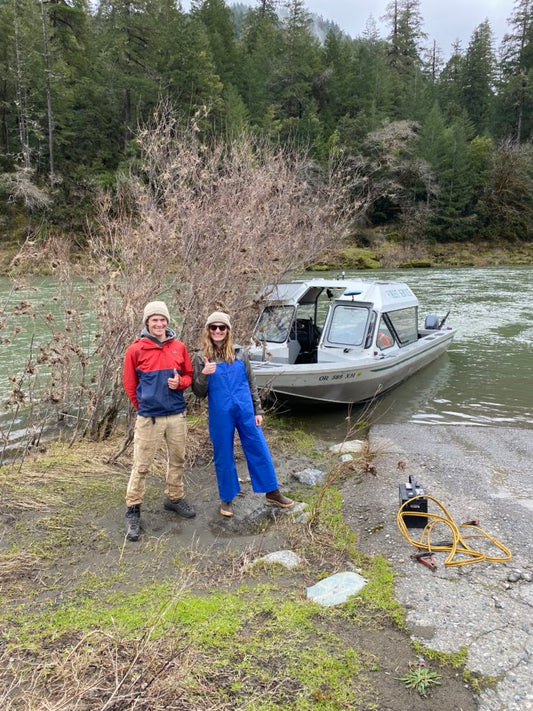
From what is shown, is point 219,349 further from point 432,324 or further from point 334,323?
point 432,324

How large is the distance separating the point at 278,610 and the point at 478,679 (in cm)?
125

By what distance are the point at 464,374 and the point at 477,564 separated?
889 centimetres

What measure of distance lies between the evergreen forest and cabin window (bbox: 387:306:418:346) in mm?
22018

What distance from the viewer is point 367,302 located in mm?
9406

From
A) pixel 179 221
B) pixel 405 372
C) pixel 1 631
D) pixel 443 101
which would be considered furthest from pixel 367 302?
pixel 443 101

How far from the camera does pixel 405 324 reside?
11.1m

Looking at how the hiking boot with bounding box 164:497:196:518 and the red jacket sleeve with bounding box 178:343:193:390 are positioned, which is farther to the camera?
the hiking boot with bounding box 164:497:196:518

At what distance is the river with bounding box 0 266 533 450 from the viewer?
9.21 meters

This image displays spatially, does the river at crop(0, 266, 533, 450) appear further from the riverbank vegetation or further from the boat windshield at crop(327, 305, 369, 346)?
the riverbank vegetation

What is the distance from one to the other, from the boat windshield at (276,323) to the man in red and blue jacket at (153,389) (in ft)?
15.7

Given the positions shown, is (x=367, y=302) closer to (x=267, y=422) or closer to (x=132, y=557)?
(x=267, y=422)

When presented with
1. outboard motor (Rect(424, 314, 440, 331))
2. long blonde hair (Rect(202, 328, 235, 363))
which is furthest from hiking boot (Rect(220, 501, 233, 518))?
outboard motor (Rect(424, 314, 440, 331))

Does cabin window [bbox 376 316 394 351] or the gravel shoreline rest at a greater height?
cabin window [bbox 376 316 394 351]

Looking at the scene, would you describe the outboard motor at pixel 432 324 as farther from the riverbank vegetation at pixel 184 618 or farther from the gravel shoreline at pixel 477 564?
the riverbank vegetation at pixel 184 618
